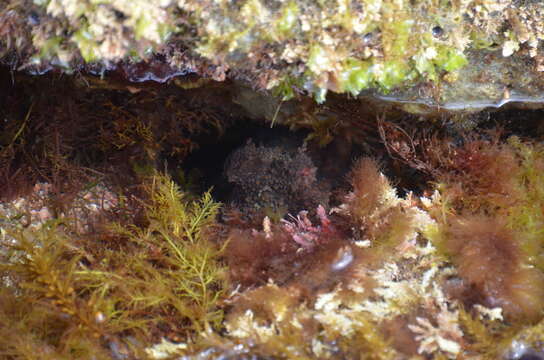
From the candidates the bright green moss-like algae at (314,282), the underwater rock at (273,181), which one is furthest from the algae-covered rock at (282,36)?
the underwater rock at (273,181)

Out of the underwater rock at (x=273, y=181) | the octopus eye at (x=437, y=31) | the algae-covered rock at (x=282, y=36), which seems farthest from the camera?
the underwater rock at (x=273, y=181)

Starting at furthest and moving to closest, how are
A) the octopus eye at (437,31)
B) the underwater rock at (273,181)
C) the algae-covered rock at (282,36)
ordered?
the underwater rock at (273,181) < the octopus eye at (437,31) < the algae-covered rock at (282,36)

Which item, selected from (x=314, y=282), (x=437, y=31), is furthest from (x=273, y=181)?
(x=437, y=31)

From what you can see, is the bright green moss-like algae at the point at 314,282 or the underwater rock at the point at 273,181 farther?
the underwater rock at the point at 273,181

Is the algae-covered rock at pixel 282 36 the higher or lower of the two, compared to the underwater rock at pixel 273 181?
higher

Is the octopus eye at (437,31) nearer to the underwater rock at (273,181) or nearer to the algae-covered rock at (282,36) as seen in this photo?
the algae-covered rock at (282,36)

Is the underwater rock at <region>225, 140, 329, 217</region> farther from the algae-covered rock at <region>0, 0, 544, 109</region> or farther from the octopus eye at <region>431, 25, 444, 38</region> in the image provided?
the octopus eye at <region>431, 25, 444, 38</region>

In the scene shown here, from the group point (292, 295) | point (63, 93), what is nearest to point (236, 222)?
point (292, 295)

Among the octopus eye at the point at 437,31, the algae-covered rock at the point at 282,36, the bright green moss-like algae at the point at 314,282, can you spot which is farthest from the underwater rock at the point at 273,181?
the octopus eye at the point at 437,31

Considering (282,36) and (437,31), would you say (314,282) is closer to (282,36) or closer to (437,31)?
(282,36)

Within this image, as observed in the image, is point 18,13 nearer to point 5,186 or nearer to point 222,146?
point 5,186
